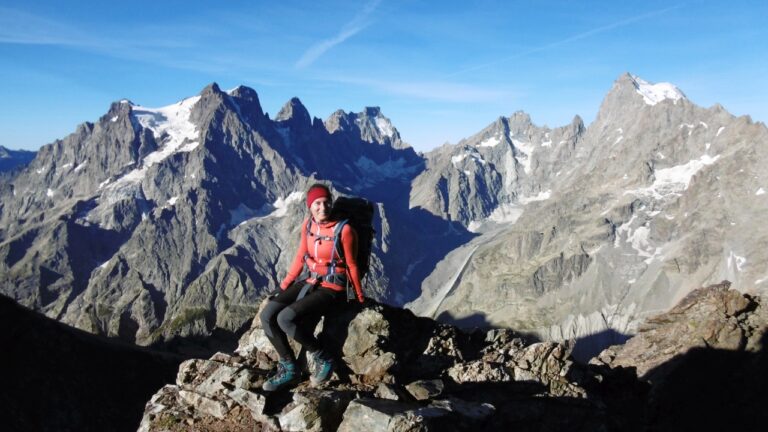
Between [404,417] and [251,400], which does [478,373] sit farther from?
[251,400]

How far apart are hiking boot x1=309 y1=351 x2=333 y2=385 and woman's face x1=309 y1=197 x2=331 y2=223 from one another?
445cm

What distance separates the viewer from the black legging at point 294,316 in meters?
16.6

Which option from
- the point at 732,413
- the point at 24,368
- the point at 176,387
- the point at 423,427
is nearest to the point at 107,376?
the point at 24,368

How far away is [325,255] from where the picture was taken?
57.9 ft

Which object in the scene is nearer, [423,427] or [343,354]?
[423,427]

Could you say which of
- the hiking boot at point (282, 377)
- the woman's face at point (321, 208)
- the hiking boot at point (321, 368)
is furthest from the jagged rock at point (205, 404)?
the woman's face at point (321, 208)

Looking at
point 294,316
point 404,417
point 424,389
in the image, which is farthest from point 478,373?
point 294,316

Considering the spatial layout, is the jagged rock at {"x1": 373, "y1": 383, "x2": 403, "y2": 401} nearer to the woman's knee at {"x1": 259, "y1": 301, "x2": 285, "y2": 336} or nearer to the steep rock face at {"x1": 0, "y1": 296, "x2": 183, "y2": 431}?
the woman's knee at {"x1": 259, "y1": 301, "x2": 285, "y2": 336}

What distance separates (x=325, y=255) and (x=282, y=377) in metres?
4.17

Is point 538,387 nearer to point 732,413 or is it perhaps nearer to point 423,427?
point 423,427

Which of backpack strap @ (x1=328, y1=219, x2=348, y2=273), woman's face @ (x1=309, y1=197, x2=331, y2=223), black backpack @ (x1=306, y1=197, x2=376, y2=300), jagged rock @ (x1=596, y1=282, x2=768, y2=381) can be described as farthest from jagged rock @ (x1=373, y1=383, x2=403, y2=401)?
jagged rock @ (x1=596, y1=282, x2=768, y2=381)

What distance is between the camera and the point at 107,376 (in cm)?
6562

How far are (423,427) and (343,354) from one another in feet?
17.7

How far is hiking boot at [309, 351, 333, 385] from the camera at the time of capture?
54.9 ft
